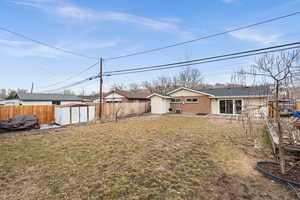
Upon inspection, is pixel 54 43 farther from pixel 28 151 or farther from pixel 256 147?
pixel 256 147

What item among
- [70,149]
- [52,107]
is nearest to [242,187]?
[70,149]

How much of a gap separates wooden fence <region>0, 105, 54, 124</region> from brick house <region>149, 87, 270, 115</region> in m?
11.3

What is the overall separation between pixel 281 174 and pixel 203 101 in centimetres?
1359

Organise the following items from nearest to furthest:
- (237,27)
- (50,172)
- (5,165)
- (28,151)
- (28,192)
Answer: (28,192), (50,172), (5,165), (28,151), (237,27)

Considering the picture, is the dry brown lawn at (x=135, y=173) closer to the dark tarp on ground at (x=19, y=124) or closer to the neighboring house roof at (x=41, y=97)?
the dark tarp on ground at (x=19, y=124)

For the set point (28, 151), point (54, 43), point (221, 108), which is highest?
point (54, 43)

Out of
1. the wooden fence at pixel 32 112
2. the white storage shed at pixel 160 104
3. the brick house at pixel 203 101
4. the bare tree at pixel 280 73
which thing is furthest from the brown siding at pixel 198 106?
the wooden fence at pixel 32 112

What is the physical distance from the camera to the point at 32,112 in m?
9.73

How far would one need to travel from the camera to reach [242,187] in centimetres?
262

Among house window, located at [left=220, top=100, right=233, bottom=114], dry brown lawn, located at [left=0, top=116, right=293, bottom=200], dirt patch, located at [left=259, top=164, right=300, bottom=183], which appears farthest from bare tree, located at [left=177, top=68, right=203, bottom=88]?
dirt patch, located at [left=259, top=164, right=300, bottom=183]

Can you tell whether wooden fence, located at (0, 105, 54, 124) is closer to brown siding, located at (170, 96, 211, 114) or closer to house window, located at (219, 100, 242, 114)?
brown siding, located at (170, 96, 211, 114)

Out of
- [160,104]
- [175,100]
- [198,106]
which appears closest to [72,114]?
[160,104]

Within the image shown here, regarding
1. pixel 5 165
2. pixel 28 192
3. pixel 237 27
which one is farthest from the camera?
pixel 237 27

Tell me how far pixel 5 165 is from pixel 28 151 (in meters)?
1.12
